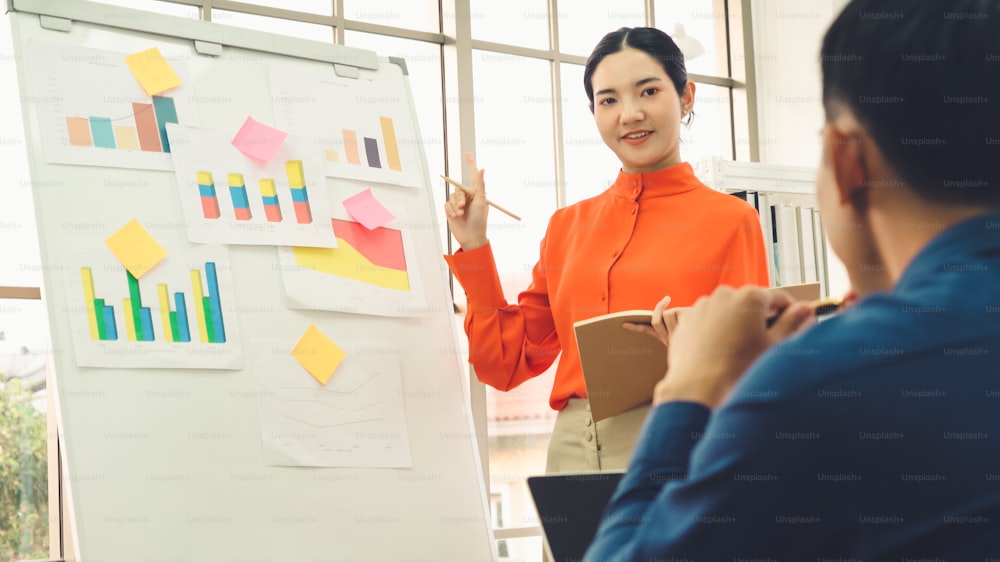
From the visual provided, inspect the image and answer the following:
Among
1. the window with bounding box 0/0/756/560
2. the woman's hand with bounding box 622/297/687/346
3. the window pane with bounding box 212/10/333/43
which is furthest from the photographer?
the window with bounding box 0/0/756/560

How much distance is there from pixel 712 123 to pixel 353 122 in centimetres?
280

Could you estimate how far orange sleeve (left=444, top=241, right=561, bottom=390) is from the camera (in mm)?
2123

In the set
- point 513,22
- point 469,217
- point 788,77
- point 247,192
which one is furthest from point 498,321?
point 788,77

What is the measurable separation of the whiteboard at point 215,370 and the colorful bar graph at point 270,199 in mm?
77

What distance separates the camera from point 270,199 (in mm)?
1942

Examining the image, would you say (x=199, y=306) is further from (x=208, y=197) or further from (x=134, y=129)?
(x=134, y=129)

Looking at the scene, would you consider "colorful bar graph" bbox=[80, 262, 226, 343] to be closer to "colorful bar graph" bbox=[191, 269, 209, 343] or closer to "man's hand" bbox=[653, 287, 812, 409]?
"colorful bar graph" bbox=[191, 269, 209, 343]

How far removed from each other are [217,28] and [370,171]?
43 centimetres

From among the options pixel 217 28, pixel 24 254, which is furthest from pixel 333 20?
pixel 217 28

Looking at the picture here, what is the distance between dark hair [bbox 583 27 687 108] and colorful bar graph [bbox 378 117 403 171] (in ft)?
1.58

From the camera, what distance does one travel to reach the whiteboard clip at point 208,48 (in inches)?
Result: 77.4

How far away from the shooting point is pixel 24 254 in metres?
2.87

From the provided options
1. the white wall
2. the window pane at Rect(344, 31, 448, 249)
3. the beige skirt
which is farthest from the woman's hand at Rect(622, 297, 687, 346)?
the white wall

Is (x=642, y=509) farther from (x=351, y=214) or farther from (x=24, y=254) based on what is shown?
(x=24, y=254)
